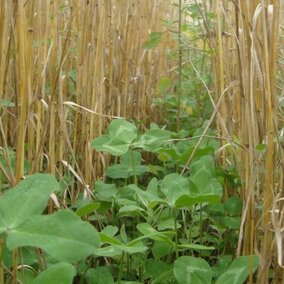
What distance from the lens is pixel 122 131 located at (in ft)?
3.47

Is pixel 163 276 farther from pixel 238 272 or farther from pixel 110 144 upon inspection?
pixel 110 144

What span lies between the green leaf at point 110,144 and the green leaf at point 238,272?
315 mm

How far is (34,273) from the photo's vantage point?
0.80 meters

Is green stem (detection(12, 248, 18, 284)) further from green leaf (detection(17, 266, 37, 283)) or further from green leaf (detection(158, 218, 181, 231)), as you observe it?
green leaf (detection(158, 218, 181, 231))

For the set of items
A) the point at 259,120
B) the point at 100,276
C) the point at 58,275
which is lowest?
the point at 100,276

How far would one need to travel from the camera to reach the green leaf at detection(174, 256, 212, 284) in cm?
79

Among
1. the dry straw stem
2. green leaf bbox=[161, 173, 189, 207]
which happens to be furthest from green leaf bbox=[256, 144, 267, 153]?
green leaf bbox=[161, 173, 189, 207]

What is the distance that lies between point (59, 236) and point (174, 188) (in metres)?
0.37

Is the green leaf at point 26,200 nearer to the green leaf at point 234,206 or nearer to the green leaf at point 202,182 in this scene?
the green leaf at point 202,182

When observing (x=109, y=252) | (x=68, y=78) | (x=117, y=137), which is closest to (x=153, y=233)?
(x=109, y=252)

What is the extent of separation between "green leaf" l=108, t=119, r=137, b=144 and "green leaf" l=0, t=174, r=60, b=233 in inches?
17.5

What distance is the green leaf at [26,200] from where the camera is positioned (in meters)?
0.58

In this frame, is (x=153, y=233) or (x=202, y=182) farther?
(x=202, y=182)

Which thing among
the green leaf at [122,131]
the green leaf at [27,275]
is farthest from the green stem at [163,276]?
the green leaf at [122,131]
